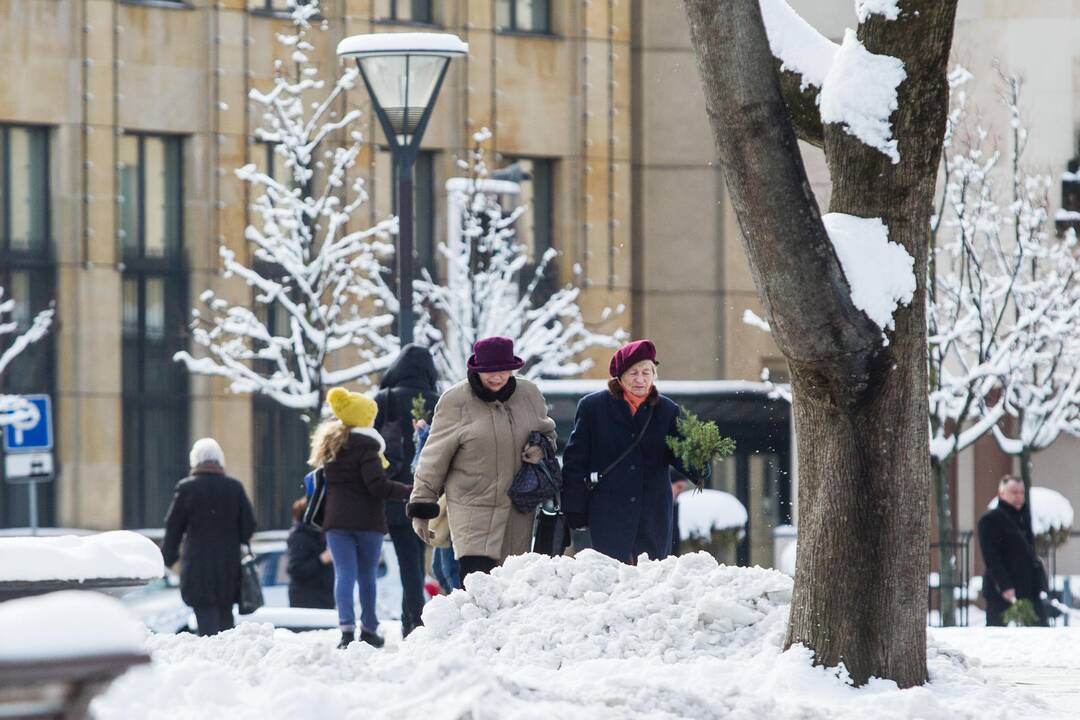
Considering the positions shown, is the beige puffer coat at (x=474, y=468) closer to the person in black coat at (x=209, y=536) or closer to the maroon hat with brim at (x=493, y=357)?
the maroon hat with brim at (x=493, y=357)

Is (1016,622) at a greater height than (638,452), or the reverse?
(638,452)

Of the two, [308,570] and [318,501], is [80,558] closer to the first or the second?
[318,501]

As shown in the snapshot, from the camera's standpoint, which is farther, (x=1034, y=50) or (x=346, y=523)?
(x=1034, y=50)

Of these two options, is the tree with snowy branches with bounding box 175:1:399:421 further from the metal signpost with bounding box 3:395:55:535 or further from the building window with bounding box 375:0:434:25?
the metal signpost with bounding box 3:395:55:535

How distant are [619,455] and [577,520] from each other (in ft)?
1.34

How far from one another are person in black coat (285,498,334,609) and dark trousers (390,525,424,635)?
4.08 meters

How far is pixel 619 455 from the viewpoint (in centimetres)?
1169

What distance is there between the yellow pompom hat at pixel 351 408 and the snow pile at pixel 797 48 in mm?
4936

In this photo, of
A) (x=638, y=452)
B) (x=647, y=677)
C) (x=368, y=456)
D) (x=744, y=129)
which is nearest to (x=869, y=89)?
(x=744, y=129)

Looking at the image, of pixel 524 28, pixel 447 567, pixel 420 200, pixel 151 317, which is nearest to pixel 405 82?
pixel 447 567

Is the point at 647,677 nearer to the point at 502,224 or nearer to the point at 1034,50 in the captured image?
the point at 502,224

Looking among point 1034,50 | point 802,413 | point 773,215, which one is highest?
point 1034,50

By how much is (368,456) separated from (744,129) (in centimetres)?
526

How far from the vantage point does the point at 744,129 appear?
29.8ft
